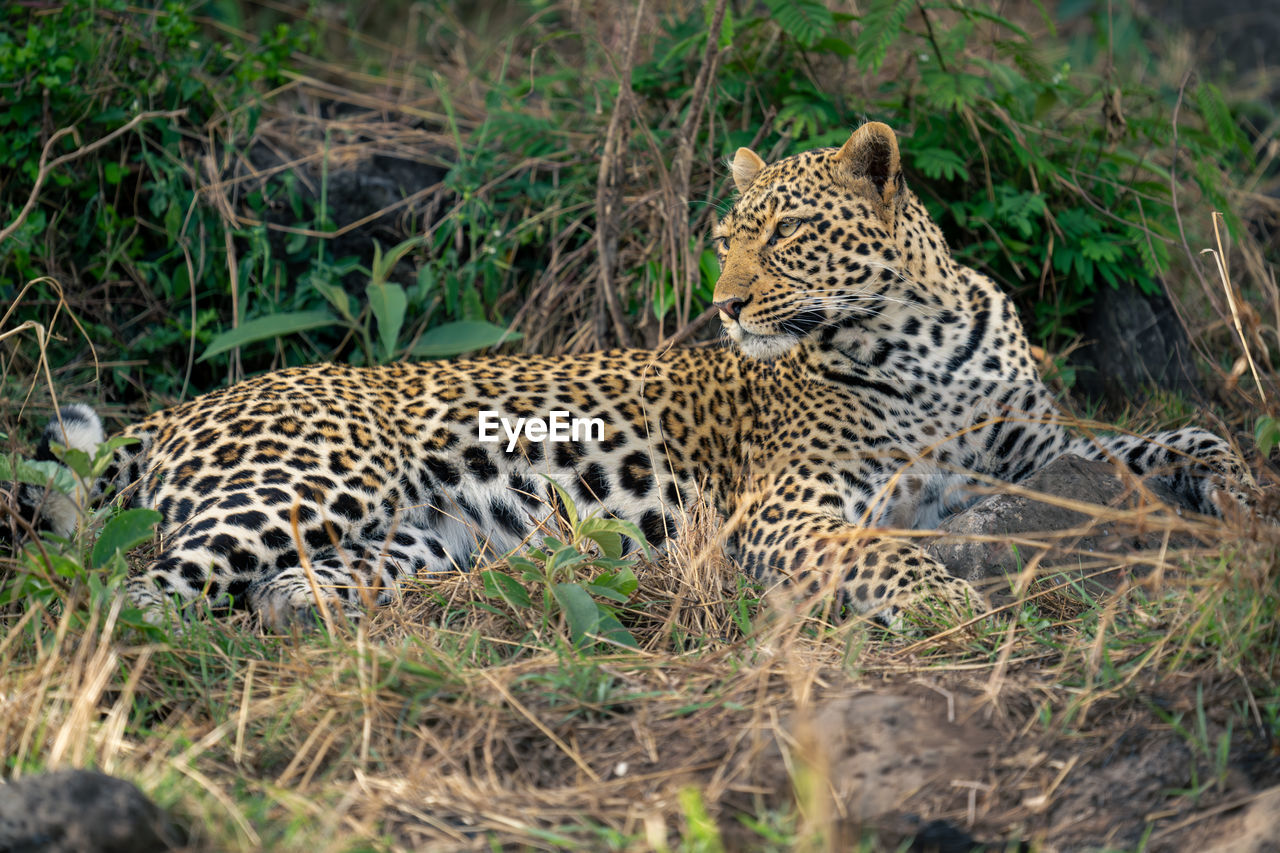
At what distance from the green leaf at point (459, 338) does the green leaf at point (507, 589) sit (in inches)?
106

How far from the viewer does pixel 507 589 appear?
4.39m

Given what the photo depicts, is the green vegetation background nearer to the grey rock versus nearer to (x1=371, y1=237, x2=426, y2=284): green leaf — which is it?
(x1=371, y1=237, x2=426, y2=284): green leaf

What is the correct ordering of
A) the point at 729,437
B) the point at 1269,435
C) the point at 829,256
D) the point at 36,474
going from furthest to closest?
the point at 729,437
the point at 829,256
the point at 36,474
the point at 1269,435

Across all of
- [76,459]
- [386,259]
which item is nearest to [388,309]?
[386,259]

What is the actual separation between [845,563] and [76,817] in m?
2.93

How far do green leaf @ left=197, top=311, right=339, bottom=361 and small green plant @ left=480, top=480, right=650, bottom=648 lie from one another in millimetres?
2866

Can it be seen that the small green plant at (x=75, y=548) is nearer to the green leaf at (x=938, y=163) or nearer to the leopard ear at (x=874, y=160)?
the leopard ear at (x=874, y=160)

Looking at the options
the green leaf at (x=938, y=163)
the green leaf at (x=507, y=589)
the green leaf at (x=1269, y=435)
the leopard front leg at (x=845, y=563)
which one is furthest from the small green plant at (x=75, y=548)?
the green leaf at (x=938, y=163)

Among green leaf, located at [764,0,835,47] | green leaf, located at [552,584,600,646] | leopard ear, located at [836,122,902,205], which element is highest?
green leaf, located at [764,0,835,47]

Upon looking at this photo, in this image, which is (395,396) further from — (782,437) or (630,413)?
(782,437)

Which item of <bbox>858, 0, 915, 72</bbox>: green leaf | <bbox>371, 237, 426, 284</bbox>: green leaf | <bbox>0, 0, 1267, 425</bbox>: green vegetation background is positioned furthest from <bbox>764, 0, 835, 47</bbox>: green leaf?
<bbox>371, 237, 426, 284</bbox>: green leaf

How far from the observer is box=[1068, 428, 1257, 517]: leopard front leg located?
486 centimetres

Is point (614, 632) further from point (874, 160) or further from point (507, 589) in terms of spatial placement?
point (874, 160)

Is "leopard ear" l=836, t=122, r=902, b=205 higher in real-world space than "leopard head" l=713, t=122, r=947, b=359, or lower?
higher
